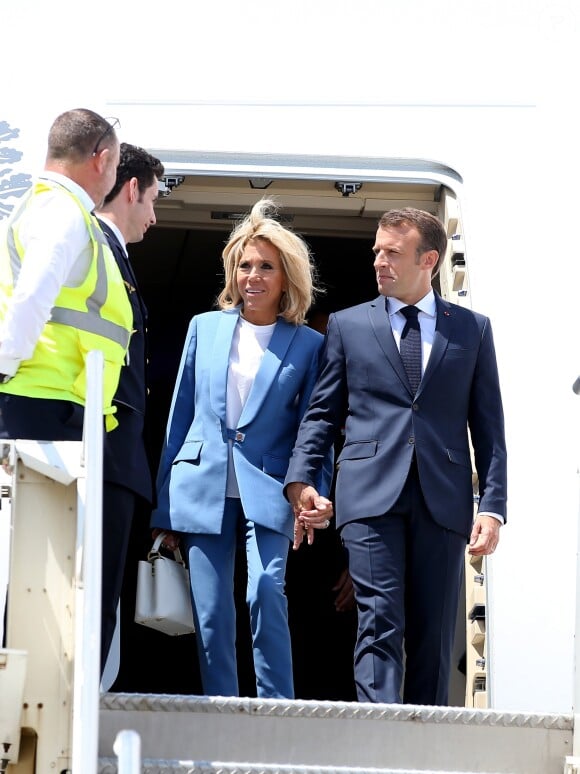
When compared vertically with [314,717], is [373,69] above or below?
above

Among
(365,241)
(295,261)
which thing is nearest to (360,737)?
(295,261)

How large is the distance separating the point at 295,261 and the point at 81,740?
2.40 meters

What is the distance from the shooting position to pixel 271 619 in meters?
4.50

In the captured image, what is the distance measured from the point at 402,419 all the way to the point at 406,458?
0.13 meters

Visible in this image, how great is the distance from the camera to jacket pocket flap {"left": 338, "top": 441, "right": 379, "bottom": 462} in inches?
176

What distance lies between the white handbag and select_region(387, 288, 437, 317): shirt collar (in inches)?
41.2

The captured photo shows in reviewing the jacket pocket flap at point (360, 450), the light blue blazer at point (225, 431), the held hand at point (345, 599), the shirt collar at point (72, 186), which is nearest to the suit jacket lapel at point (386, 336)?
the jacket pocket flap at point (360, 450)

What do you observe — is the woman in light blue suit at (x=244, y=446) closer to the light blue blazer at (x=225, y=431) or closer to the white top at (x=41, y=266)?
the light blue blazer at (x=225, y=431)

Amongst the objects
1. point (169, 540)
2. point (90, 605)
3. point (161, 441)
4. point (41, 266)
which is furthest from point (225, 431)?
point (161, 441)

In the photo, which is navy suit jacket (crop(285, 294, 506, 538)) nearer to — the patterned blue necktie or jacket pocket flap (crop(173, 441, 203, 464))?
the patterned blue necktie

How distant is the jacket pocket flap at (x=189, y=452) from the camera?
186 inches

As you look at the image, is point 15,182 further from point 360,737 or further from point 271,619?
point 360,737

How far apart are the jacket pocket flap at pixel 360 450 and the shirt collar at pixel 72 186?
43.9 inches

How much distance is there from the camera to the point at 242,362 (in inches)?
192
